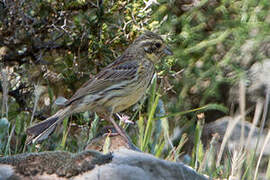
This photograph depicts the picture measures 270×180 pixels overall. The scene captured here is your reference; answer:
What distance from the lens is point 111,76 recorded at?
511 cm

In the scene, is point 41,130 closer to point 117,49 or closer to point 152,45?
point 152,45

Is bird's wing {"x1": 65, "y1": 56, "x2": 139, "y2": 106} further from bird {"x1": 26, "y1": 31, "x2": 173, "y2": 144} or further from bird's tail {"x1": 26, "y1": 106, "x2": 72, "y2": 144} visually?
bird's tail {"x1": 26, "y1": 106, "x2": 72, "y2": 144}

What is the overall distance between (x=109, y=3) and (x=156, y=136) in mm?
1581

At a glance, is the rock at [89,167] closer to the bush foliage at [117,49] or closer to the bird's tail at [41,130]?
the bird's tail at [41,130]

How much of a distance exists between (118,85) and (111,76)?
13 centimetres

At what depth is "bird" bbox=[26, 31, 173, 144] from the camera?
4.77 m

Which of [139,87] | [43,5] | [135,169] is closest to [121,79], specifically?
[139,87]

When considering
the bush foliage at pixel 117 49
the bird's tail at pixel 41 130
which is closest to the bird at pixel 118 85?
the bird's tail at pixel 41 130

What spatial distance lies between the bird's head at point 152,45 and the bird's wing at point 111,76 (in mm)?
174

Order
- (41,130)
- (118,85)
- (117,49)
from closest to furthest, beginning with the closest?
(41,130) → (118,85) → (117,49)

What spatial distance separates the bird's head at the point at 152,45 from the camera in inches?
205

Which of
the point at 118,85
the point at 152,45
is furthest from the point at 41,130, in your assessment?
the point at 152,45

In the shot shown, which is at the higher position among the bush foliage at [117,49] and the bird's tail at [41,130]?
the bush foliage at [117,49]

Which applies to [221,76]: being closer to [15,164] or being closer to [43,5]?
[43,5]
